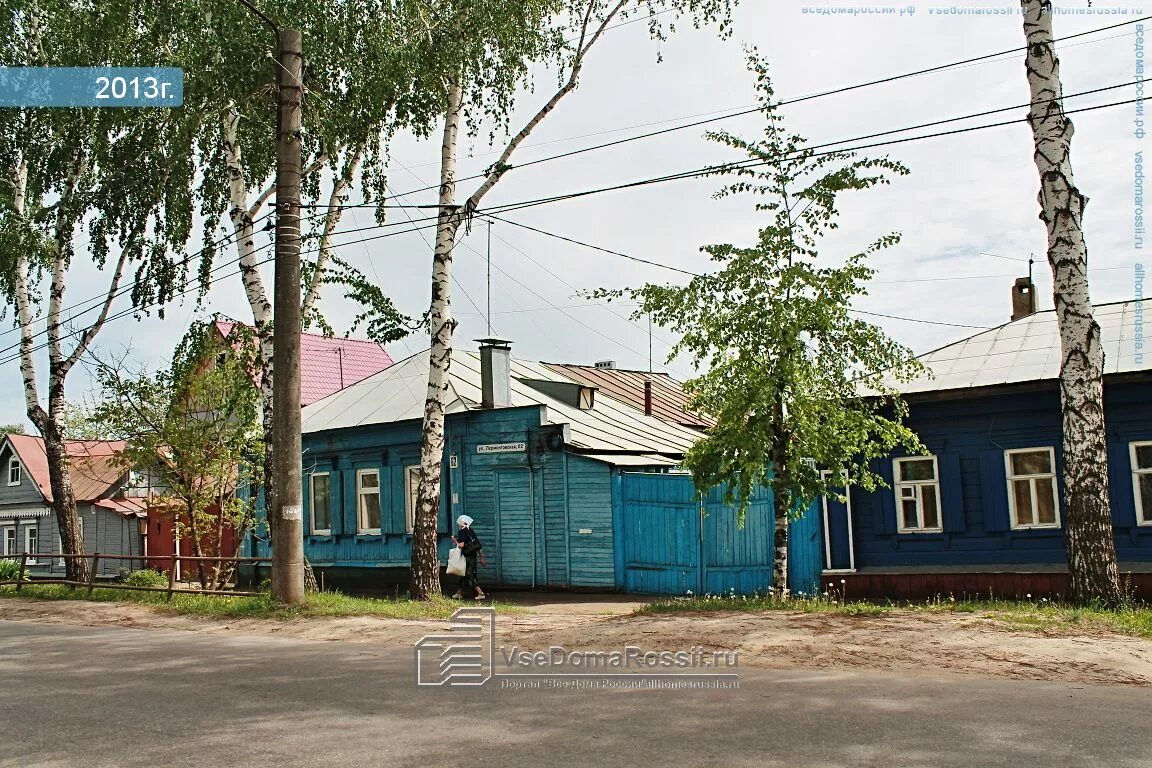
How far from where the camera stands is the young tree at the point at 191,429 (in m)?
20.7

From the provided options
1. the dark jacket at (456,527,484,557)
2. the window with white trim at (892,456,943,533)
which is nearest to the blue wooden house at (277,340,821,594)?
the window with white trim at (892,456,943,533)

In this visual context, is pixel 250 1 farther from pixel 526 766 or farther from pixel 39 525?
pixel 39 525

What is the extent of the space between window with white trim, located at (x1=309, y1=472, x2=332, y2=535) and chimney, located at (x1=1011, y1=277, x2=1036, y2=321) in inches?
673

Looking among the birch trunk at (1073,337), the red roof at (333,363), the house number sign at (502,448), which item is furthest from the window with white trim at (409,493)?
the red roof at (333,363)

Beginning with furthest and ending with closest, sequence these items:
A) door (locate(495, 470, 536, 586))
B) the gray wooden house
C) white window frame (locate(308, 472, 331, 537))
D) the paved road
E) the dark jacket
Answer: the gray wooden house
white window frame (locate(308, 472, 331, 537))
door (locate(495, 470, 536, 586))
the dark jacket
the paved road

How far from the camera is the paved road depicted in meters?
6.08

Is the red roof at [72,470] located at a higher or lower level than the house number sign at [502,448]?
higher

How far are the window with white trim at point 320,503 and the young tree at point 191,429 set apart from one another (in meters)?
4.19

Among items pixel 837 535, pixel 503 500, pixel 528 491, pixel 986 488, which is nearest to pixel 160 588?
pixel 503 500

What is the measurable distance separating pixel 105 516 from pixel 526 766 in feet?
133

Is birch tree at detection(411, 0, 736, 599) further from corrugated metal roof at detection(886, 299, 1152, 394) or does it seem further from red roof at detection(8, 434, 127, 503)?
red roof at detection(8, 434, 127, 503)

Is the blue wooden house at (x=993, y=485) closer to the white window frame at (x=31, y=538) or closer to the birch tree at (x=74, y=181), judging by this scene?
the birch tree at (x=74, y=181)

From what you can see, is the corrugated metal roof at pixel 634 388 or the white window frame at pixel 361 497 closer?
the white window frame at pixel 361 497

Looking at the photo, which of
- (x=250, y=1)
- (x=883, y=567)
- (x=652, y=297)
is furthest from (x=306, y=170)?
(x=883, y=567)
